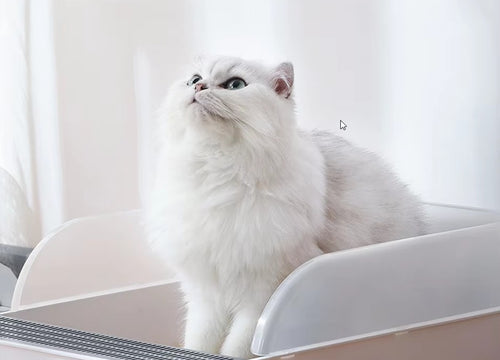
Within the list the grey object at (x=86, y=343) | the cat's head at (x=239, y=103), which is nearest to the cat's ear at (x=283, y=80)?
the cat's head at (x=239, y=103)

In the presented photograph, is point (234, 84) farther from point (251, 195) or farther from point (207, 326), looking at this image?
point (207, 326)

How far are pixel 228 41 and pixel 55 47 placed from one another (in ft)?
1.46

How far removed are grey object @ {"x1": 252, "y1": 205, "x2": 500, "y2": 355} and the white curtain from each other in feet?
2.56

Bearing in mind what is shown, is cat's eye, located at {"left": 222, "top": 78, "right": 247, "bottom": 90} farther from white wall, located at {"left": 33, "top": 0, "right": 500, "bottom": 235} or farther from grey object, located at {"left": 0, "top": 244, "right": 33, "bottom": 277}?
grey object, located at {"left": 0, "top": 244, "right": 33, "bottom": 277}

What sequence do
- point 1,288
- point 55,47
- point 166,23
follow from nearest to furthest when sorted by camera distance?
point 166,23 < point 55,47 < point 1,288

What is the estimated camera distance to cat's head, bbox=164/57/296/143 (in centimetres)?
108

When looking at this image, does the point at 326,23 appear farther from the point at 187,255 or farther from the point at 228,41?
the point at 187,255

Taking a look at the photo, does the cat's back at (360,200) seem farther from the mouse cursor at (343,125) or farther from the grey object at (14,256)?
the grey object at (14,256)

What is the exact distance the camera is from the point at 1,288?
170 cm

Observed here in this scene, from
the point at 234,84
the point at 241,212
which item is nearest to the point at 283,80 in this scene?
the point at 234,84

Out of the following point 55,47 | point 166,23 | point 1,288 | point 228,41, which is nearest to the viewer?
point 228,41

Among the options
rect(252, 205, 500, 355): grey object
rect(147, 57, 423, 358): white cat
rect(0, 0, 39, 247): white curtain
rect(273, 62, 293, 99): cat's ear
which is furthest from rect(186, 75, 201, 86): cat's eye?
rect(0, 0, 39, 247): white curtain

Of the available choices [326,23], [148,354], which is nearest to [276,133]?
[326,23]

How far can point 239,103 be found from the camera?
1.08m
